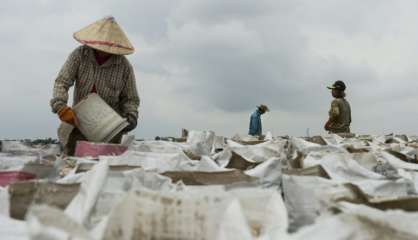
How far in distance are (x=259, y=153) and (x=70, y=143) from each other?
1331 mm

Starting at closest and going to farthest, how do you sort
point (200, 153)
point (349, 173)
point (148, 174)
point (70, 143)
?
point (148, 174) < point (349, 173) < point (200, 153) < point (70, 143)

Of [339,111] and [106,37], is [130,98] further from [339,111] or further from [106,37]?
[339,111]

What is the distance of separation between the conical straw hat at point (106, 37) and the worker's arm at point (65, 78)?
0.11 m

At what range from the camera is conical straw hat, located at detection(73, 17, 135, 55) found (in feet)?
10.1

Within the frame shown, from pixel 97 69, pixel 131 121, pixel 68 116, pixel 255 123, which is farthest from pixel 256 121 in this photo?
pixel 68 116

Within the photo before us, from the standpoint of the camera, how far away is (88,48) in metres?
3.19

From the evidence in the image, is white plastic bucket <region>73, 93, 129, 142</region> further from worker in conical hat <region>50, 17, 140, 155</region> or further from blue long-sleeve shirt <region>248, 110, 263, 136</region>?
blue long-sleeve shirt <region>248, 110, 263, 136</region>

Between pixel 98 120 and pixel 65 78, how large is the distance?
43cm

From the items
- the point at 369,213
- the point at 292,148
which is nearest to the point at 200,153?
the point at 292,148

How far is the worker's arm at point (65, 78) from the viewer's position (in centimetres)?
312

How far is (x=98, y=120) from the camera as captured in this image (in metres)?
2.87

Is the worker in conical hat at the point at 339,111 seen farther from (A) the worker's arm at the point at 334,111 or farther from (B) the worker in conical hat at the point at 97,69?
(B) the worker in conical hat at the point at 97,69

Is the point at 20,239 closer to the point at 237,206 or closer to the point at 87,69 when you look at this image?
the point at 237,206

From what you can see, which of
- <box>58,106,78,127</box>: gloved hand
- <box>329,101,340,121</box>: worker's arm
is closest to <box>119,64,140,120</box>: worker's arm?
<box>58,106,78,127</box>: gloved hand
